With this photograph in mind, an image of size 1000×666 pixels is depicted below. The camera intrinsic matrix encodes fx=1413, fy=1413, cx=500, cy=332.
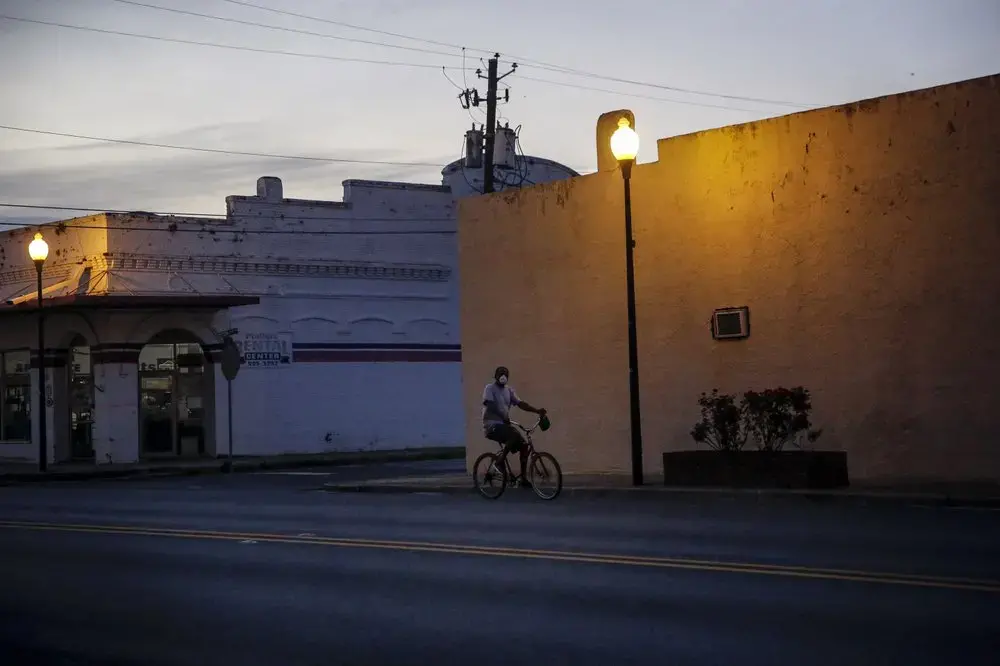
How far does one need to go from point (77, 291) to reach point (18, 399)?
537 cm

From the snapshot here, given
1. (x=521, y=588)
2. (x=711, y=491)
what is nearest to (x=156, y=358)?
Answer: (x=711, y=491)

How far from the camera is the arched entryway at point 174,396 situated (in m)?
38.2

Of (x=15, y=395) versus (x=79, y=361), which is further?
(x=15, y=395)

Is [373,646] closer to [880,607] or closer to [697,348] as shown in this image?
[880,607]

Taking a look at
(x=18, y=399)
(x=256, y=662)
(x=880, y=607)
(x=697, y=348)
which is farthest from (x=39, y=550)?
(x=18, y=399)

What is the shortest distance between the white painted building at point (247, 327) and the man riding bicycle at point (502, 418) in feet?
57.3

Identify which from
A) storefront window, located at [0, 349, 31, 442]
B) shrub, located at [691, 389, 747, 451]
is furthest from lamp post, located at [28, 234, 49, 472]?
shrub, located at [691, 389, 747, 451]

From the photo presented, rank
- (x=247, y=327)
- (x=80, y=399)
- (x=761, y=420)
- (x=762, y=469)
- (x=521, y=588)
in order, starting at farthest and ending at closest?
(x=247, y=327) < (x=80, y=399) < (x=761, y=420) < (x=762, y=469) < (x=521, y=588)

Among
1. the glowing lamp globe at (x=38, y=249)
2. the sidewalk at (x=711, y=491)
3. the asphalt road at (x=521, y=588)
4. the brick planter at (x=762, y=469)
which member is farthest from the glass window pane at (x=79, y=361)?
the brick planter at (x=762, y=469)

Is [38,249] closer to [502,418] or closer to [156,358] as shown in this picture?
[156,358]

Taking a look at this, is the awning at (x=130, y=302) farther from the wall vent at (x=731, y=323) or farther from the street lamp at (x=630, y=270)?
the street lamp at (x=630, y=270)

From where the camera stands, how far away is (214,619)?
32.8 ft

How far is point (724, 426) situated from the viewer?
64.7 ft

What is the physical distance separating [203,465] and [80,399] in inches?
200
